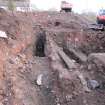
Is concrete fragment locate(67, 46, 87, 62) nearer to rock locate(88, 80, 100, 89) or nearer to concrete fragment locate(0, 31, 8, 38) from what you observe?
concrete fragment locate(0, 31, 8, 38)

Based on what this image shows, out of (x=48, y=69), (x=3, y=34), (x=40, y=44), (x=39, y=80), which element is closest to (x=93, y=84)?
(x=39, y=80)

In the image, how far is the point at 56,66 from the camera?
13.9m

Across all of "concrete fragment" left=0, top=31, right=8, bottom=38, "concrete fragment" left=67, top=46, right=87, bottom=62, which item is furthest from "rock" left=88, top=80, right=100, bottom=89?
"concrete fragment" left=67, top=46, right=87, bottom=62

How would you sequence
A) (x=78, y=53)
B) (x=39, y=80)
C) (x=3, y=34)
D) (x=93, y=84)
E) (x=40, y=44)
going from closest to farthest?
(x=93, y=84) < (x=39, y=80) < (x=3, y=34) < (x=78, y=53) < (x=40, y=44)

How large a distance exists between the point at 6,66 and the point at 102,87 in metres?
3.74

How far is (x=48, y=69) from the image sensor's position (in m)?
14.7

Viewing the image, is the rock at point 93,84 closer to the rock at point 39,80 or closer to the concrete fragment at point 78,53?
the rock at point 39,80

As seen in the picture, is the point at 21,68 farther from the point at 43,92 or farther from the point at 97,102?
the point at 97,102

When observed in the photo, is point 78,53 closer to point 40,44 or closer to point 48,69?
point 40,44

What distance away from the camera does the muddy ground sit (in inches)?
428

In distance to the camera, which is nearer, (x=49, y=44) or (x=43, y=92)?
(x=43, y=92)

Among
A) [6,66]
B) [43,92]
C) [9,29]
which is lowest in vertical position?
[43,92]

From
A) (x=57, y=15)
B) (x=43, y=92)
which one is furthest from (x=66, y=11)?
(x=43, y=92)

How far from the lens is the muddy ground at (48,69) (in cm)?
1087
